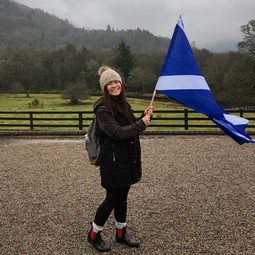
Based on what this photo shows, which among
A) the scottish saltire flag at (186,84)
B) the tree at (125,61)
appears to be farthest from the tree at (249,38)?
the tree at (125,61)

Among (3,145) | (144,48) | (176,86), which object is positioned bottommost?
(3,145)

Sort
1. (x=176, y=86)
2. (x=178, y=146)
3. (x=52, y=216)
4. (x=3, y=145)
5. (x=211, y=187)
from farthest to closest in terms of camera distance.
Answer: (x=3, y=145), (x=178, y=146), (x=211, y=187), (x=52, y=216), (x=176, y=86)

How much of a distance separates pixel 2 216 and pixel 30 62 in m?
73.9

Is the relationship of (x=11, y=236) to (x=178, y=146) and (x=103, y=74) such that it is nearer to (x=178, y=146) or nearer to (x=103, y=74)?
(x=103, y=74)

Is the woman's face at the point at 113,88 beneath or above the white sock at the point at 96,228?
above

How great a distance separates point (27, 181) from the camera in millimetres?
7594

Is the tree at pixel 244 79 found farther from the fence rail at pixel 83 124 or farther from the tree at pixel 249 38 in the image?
the fence rail at pixel 83 124

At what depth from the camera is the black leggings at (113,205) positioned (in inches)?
158

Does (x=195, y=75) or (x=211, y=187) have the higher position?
(x=195, y=75)

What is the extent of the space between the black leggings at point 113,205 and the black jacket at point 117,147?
0.56 feet

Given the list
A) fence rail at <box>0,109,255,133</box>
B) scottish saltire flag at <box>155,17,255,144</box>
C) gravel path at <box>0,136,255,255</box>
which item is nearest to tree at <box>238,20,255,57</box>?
fence rail at <box>0,109,255,133</box>

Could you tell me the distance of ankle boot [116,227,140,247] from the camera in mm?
4363

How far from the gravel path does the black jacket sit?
3.43ft

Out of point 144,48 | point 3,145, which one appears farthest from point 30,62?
point 144,48
